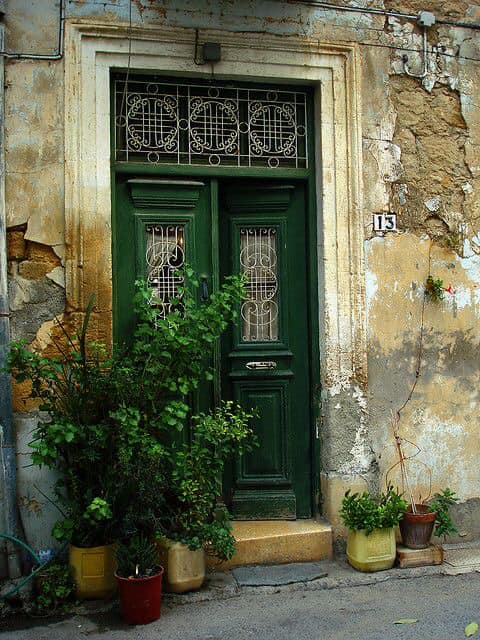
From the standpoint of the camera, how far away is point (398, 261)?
5.36 meters

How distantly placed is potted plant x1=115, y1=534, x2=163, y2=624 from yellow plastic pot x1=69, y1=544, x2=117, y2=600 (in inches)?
7.4

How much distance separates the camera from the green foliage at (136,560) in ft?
13.7

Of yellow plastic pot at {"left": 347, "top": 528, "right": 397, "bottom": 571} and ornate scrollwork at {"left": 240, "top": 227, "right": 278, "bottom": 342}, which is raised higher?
ornate scrollwork at {"left": 240, "top": 227, "right": 278, "bottom": 342}

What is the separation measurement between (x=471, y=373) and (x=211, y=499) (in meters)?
2.26

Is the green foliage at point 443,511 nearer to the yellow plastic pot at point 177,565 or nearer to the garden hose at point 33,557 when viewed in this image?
the yellow plastic pot at point 177,565

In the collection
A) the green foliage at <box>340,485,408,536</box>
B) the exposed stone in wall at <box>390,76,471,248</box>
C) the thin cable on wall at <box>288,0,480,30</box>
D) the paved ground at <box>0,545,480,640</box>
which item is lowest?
the paved ground at <box>0,545,480,640</box>

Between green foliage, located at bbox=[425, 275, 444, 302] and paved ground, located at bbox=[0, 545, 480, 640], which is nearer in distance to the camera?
paved ground, located at bbox=[0, 545, 480, 640]

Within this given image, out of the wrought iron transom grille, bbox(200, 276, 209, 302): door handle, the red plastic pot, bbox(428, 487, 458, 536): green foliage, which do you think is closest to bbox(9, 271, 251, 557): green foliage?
the red plastic pot

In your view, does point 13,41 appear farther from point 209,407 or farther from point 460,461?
point 460,461

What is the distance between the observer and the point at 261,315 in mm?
5391

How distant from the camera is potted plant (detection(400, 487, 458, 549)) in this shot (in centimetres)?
496

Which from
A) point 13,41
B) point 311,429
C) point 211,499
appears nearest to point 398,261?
point 311,429

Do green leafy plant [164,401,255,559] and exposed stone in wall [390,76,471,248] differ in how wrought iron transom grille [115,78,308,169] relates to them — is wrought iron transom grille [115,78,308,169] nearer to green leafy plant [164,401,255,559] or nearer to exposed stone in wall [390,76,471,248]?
exposed stone in wall [390,76,471,248]

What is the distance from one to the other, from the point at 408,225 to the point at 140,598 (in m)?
3.16
